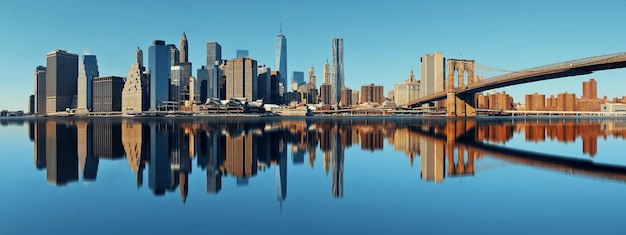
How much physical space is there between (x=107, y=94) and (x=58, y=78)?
24842mm

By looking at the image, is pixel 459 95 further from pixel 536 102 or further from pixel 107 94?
pixel 107 94

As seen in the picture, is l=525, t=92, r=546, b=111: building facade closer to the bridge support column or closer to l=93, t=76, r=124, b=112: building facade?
the bridge support column

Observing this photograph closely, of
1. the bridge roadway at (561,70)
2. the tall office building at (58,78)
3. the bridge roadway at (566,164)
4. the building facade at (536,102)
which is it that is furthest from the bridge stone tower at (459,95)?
the tall office building at (58,78)

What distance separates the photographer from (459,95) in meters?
76.2

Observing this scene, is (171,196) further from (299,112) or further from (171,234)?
(299,112)

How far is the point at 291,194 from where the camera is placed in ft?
28.9

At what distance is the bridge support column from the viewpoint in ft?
251

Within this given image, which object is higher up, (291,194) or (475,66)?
(475,66)

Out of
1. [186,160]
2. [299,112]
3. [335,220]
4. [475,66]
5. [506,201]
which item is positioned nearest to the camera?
[335,220]

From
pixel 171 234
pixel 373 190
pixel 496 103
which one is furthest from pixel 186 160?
pixel 496 103

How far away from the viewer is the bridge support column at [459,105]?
7656 cm

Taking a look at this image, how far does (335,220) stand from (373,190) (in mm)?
2827

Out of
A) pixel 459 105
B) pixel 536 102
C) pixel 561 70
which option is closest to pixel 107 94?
Answer: pixel 459 105

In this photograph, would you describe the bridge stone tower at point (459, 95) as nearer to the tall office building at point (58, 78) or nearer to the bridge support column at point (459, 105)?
the bridge support column at point (459, 105)
